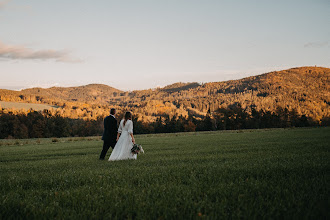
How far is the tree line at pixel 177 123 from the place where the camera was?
11175 cm

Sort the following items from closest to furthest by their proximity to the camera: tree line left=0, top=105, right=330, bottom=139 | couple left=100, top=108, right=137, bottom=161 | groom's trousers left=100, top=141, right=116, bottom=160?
couple left=100, top=108, right=137, bottom=161, groom's trousers left=100, top=141, right=116, bottom=160, tree line left=0, top=105, right=330, bottom=139

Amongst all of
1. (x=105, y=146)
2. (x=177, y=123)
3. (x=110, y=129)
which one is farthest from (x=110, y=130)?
(x=177, y=123)

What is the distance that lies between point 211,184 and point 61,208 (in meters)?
3.38

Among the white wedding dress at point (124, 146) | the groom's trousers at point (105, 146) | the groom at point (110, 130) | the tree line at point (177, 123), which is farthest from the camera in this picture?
the tree line at point (177, 123)

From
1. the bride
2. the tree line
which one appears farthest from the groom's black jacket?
the tree line

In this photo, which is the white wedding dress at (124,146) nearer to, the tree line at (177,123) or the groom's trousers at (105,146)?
the groom's trousers at (105,146)

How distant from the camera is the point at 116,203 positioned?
464 cm

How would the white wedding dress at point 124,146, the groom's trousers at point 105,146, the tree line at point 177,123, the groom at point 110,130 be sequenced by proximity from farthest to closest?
the tree line at point 177,123 → the groom at point 110,130 → the groom's trousers at point 105,146 → the white wedding dress at point 124,146

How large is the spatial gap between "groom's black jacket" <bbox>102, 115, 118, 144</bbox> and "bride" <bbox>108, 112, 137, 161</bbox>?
1.43 feet

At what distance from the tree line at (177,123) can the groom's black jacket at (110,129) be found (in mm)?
104561

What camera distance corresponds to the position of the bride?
14.2 metres

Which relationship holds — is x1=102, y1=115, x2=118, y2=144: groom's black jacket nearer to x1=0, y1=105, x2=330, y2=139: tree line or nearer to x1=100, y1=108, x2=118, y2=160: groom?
x1=100, y1=108, x2=118, y2=160: groom

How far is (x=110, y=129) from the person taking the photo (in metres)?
15.1

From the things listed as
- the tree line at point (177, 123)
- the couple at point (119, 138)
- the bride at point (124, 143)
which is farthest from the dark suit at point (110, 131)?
the tree line at point (177, 123)
